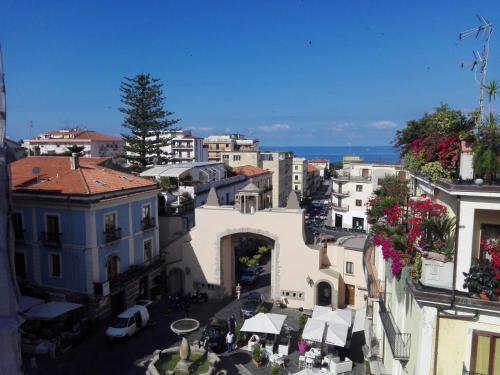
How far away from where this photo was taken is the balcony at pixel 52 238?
22859 millimetres

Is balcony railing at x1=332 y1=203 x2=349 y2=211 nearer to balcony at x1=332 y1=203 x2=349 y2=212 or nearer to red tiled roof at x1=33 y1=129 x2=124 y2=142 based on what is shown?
balcony at x1=332 y1=203 x2=349 y2=212

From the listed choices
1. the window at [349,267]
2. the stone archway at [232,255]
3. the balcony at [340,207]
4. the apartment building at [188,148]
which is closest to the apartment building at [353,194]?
the balcony at [340,207]

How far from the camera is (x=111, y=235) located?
23.9m

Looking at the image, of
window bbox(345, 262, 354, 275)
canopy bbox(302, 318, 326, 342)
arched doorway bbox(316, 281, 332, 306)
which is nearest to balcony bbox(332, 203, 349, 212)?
arched doorway bbox(316, 281, 332, 306)

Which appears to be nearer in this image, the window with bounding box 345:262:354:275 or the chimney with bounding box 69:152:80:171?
the chimney with bounding box 69:152:80:171

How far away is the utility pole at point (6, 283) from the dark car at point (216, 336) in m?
15.7

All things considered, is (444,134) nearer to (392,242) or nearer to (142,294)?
(392,242)

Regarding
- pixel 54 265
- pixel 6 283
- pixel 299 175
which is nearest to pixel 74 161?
pixel 54 265

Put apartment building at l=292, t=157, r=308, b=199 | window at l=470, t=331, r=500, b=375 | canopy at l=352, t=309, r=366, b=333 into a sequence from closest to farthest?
window at l=470, t=331, r=500, b=375, canopy at l=352, t=309, r=366, b=333, apartment building at l=292, t=157, r=308, b=199

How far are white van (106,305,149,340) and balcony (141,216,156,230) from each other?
6.08m

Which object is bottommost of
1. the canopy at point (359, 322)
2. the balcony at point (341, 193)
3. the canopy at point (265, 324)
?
the canopy at point (359, 322)

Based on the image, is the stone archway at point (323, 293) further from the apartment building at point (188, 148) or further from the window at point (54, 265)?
the apartment building at point (188, 148)

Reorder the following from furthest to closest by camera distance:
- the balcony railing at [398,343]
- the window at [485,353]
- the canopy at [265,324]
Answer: the canopy at [265,324]
the balcony railing at [398,343]
the window at [485,353]

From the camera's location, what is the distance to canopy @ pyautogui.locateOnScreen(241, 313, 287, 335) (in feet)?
67.2
